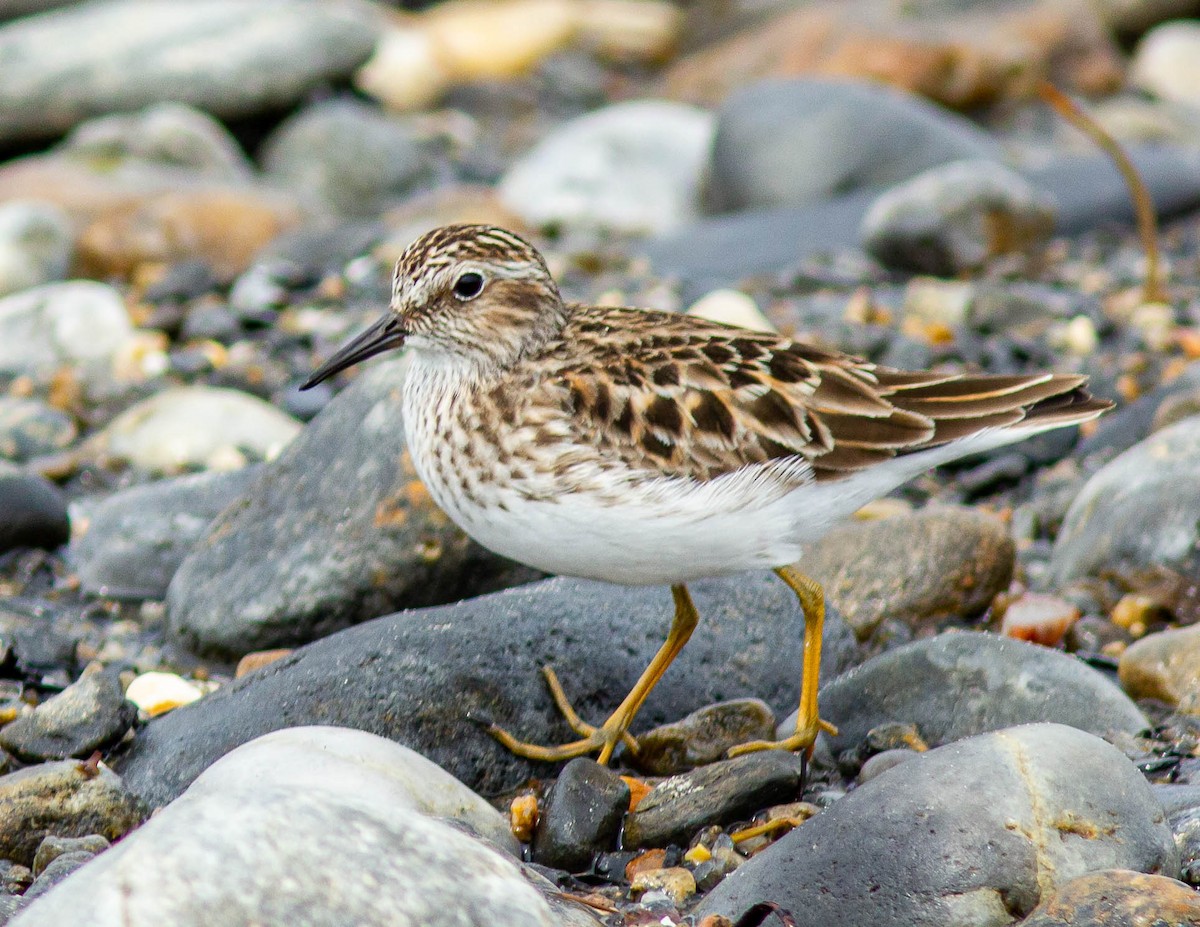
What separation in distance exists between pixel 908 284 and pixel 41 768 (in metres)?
7.32

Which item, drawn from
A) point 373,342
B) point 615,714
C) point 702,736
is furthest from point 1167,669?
point 373,342

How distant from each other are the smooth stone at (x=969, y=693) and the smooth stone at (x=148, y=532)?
10.1 feet

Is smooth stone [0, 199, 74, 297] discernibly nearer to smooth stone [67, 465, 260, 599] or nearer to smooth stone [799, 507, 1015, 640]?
smooth stone [67, 465, 260, 599]

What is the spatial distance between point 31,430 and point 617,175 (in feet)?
19.3

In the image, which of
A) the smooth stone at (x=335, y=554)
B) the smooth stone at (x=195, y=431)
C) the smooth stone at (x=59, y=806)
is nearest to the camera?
the smooth stone at (x=59, y=806)

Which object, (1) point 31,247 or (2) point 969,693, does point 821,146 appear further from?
(2) point 969,693

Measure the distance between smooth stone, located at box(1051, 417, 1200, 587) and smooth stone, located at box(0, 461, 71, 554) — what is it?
4.78 metres

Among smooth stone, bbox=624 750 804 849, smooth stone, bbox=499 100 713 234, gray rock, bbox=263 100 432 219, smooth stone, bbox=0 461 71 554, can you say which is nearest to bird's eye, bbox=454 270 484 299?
smooth stone, bbox=624 750 804 849

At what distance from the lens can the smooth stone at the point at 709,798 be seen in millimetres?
5055

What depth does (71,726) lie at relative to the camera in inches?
213

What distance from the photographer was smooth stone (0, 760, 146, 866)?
4.84m

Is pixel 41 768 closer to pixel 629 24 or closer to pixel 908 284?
pixel 908 284

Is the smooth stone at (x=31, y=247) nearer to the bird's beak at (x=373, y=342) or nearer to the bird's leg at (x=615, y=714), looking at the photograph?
the bird's beak at (x=373, y=342)

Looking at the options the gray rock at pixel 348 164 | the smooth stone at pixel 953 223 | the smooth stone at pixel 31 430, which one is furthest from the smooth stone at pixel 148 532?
the gray rock at pixel 348 164
